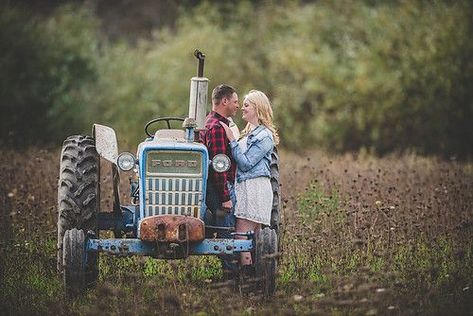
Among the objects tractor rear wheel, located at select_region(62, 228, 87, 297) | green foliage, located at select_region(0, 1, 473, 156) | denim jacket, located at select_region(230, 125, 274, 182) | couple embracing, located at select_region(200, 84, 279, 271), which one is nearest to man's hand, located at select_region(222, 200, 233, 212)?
couple embracing, located at select_region(200, 84, 279, 271)

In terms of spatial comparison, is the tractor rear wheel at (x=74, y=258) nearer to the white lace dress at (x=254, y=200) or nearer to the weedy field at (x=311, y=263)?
the weedy field at (x=311, y=263)

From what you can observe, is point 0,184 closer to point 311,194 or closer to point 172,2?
point 311,194

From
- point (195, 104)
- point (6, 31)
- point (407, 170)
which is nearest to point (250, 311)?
point (195, 104)

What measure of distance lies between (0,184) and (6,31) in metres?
9.09

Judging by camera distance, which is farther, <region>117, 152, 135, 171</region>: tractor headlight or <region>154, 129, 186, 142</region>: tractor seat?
<region>154, 129, 186, 142</region>: tractor seat

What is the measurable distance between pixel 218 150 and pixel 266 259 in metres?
1.15

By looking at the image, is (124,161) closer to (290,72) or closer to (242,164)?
(242,164)

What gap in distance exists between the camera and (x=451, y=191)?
12.3 metres

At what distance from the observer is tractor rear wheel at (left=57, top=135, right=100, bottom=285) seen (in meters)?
8.38

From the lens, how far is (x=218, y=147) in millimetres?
8594

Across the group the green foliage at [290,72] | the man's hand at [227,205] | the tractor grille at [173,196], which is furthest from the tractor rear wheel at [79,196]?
the green foliage at [290,72]

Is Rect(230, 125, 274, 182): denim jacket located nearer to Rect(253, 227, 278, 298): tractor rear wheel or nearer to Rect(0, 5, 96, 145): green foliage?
Rect(253, 227, 278, 298): tractor rear wheel

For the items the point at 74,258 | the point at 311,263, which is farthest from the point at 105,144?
the point at 311,263

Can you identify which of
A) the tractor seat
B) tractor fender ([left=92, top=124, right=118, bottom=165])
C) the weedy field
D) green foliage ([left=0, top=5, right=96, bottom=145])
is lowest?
the weedy field
